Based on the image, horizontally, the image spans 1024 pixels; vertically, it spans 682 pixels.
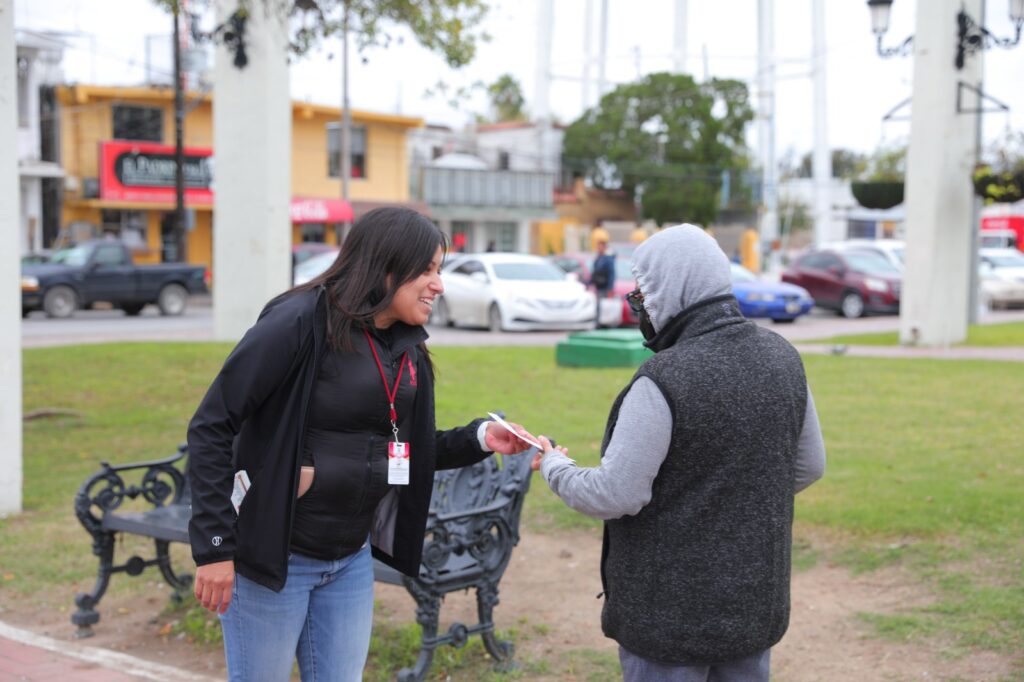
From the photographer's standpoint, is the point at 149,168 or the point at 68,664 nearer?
the point at 68,664

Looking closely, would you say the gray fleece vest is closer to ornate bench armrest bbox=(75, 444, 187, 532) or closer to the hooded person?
the hooded person

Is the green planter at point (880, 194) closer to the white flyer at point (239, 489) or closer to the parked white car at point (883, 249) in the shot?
the parked white car at point (883, 249)

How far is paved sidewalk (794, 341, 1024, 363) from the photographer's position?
15.7 meters

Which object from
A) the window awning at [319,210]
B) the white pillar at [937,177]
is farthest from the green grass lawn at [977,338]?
the window awning at [319,210]

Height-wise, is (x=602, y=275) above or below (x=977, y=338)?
above

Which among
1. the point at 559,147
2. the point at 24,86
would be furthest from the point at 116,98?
the point at 559,147

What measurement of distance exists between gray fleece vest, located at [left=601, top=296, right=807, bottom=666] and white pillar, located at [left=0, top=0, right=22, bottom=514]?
5.63 m

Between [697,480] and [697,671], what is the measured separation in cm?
49

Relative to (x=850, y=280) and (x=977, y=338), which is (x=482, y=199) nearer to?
(x=850, y=280)

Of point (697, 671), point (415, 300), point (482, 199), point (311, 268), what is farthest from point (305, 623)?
point (482, 199)

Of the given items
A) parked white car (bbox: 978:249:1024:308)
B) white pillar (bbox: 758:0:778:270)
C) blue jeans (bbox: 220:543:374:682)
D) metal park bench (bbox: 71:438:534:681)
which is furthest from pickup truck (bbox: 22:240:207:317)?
white pillar (bbox: 758:0:778:270)

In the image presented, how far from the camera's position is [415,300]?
3291mm

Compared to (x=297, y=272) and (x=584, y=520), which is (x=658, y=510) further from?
(x=297, y=272)

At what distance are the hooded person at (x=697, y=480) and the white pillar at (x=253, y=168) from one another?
1071 centimetres
